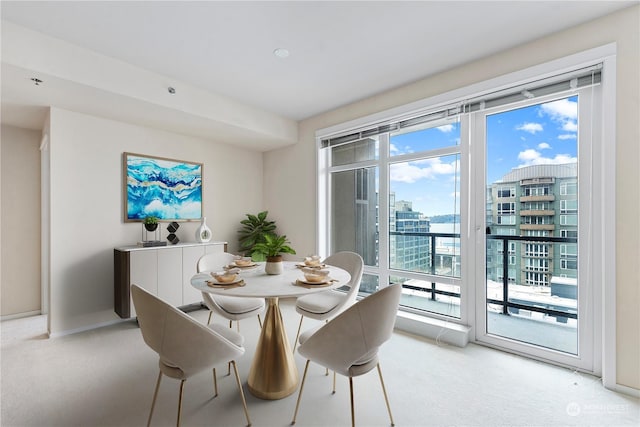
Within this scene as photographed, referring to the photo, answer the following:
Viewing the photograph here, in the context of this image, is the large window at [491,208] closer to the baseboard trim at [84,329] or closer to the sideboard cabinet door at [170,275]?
the sideboard cabinet door at [170,275]

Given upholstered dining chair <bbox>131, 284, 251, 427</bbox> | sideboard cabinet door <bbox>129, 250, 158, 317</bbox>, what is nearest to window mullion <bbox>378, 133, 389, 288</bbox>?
upholstered dining chair <bbox>131, 284, 251, 427</bbox>

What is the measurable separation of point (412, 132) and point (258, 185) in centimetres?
267

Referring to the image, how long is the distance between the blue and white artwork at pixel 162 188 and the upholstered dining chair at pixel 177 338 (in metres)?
2.52

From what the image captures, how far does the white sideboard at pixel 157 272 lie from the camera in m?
3.07

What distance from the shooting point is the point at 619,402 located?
185cm

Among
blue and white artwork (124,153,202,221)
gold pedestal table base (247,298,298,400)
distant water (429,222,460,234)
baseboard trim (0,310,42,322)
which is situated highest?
blue and white artwork (124,153,202,221)

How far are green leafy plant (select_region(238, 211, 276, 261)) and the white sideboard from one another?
0.78 metres

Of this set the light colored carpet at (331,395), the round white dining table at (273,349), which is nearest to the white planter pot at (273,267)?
the round white dining table at (273,349)

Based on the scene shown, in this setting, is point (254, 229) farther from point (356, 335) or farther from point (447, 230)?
point (356, 335)

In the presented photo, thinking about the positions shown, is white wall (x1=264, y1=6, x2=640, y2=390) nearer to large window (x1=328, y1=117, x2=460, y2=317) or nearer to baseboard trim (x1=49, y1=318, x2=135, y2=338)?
large window (x1=328, y1=117, x2=460, y2=317)

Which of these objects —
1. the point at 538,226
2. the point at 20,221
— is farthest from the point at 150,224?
the point at 538,226

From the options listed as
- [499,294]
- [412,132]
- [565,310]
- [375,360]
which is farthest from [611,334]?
[412,132]

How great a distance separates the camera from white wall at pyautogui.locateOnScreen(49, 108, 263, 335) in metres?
2.93

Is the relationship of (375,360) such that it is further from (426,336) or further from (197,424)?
(426,336)
